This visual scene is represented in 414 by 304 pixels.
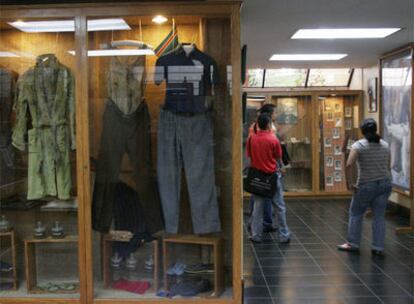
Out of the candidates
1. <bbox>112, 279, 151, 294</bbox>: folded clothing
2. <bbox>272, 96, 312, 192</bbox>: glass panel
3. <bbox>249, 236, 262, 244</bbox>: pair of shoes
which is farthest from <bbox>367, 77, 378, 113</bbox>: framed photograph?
<bbox>112, 279, 151, 294</bbox>: folded clothing

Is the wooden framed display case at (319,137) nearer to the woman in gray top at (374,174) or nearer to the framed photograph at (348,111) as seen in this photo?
the framed photograph at (348,111)

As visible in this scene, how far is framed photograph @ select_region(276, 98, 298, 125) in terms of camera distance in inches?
345

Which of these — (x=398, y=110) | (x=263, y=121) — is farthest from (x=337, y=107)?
(x=263, y=121)

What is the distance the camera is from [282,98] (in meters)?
8.77

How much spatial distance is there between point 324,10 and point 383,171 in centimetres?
181

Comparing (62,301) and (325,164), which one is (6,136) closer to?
(62,301)

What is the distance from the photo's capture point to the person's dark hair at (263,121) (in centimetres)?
545

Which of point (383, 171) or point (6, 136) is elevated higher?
point (6, 136)

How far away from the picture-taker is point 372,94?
26.6ft

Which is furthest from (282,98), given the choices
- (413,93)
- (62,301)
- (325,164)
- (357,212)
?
(62,301)

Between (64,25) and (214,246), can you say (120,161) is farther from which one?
(64,25)

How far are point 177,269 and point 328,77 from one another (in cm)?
646

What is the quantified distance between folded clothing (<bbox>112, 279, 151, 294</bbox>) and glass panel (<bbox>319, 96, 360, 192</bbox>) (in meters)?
5.69

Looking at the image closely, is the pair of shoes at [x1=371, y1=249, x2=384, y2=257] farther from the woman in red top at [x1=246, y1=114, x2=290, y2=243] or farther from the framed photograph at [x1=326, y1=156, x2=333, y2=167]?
the framed photograph at [x1=326, y1=156, x2=333, y2=167]
